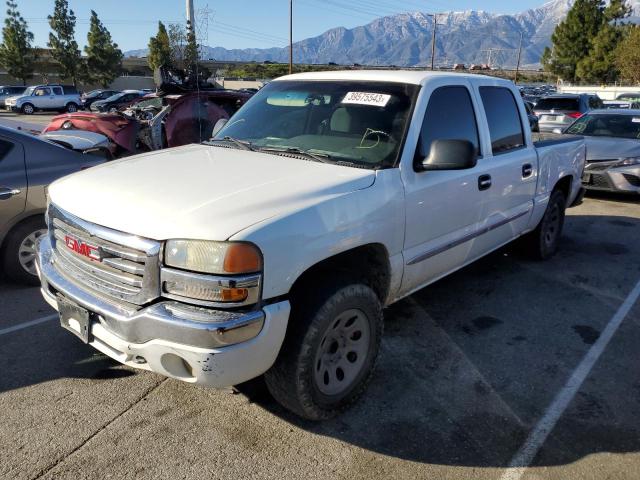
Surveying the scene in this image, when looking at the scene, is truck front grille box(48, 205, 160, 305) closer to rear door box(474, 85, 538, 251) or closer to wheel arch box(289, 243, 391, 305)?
wheel arch box(289, 243, 391, 305)

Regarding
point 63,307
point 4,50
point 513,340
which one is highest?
point 4,50

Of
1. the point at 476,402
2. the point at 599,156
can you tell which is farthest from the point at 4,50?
the point at 476,402

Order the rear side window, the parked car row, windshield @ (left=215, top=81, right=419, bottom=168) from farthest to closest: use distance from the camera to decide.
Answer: the parked car row, the rear side window, windshield @ (left=215, top=81, right=419, bottom=168)

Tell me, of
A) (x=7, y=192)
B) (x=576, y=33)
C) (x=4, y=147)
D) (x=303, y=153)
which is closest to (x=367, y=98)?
(x=303, y=153)

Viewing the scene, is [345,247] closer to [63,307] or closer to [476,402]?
[476,402]

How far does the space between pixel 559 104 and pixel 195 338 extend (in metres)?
15.6

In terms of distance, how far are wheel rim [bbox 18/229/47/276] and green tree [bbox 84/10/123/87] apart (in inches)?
2153

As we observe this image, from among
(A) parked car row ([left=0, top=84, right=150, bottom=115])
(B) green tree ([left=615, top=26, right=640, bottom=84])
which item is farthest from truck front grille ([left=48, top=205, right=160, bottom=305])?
(B) green tree ([left=615, top=26, right=640, bottom=84])

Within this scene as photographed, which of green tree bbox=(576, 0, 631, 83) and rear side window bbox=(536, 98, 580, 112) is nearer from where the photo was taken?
rear side window bbox=(536, 98, 580, 112)

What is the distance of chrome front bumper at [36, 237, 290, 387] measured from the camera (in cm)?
239

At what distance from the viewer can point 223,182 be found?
2902 mm

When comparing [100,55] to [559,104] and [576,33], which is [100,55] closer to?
[576,33]

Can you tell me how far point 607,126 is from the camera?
32.6 feet

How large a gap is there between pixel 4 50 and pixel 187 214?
5676cm
